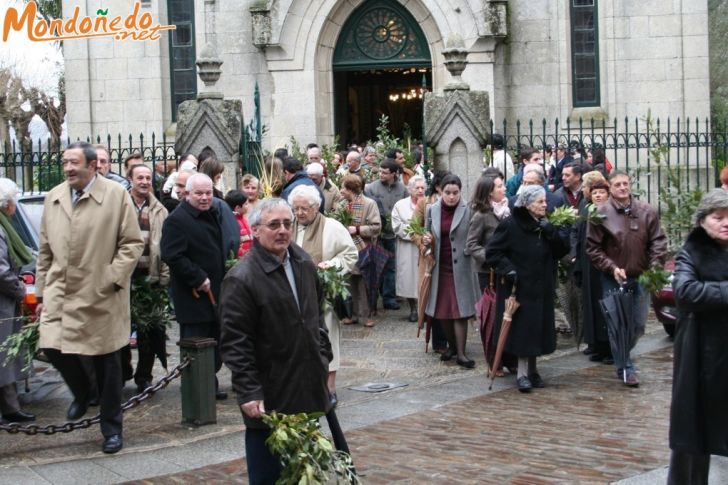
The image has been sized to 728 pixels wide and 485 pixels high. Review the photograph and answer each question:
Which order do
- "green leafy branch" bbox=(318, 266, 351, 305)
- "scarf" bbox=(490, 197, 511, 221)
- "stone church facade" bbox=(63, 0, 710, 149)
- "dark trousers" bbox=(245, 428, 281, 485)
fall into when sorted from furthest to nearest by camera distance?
"stone church facade" bbox=(63, 0, 710, 149) → "scarf" bbox=(490, 197, 511, 221) → "green leafy branch" bbox=(318, 266, 351, 305) → "dark trousers" bbox=(245, 428, 281, 485)

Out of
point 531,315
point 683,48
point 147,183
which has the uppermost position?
point 683,48

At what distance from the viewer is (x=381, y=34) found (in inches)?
855

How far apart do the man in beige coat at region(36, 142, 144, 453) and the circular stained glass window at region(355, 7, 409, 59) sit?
1361 centimetres

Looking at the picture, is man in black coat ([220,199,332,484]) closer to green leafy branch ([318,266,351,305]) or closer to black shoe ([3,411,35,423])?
green leafy branch ([318,266,351,305])

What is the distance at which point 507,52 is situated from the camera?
826 inches

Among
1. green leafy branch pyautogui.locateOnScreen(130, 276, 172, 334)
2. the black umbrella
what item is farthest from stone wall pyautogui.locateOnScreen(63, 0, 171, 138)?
the black umbrella

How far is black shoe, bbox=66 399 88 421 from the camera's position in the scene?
9.44 metres

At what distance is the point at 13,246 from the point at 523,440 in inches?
173

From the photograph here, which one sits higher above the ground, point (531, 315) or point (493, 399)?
point (531, 315)

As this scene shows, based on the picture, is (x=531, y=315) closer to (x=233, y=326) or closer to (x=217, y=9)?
(x=233, y=326)

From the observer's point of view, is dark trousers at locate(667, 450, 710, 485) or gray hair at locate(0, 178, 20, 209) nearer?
dark trousers at locate(667, 450, 710, 485)

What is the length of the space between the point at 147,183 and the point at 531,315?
12.0 feet

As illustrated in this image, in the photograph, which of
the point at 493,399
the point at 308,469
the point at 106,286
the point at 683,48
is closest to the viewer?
the point at 308,469

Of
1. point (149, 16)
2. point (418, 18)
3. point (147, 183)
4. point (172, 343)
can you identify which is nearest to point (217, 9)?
point (149, 16)
